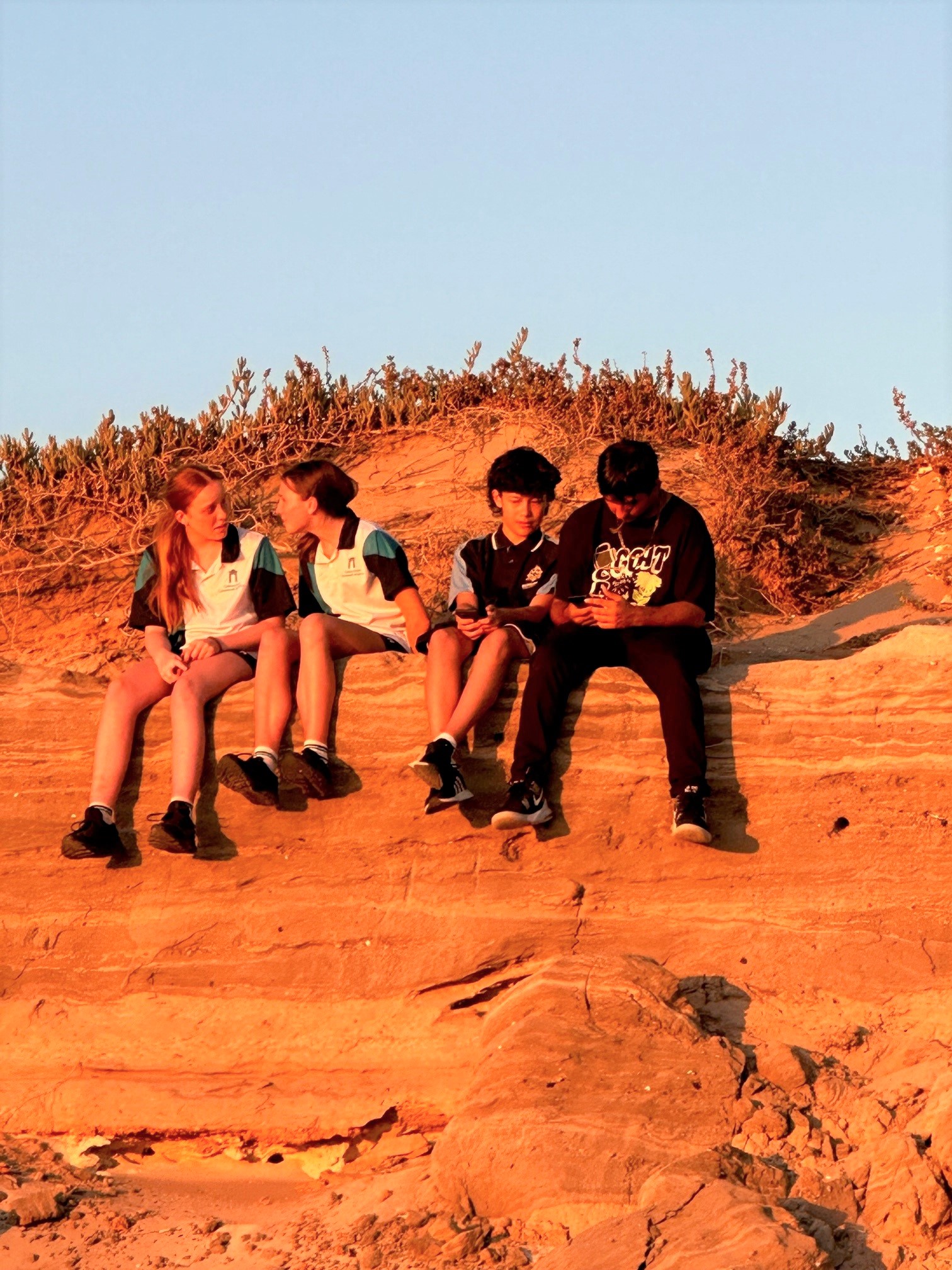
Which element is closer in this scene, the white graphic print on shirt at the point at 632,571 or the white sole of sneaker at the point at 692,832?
the white sole of sneaker at the point at 692,832

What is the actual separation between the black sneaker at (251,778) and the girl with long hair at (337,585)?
0.76 ft

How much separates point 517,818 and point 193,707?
1408mm

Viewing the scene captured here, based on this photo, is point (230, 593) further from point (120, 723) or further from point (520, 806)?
point (520, 806)

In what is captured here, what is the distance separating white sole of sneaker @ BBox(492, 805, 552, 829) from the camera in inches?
240

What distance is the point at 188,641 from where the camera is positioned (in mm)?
6934

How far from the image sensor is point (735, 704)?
21.3ft

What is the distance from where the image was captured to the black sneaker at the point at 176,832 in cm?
618

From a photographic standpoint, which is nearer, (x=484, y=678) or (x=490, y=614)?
(x=484, y=678)

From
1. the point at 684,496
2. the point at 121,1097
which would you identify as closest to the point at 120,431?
the point at 684,496

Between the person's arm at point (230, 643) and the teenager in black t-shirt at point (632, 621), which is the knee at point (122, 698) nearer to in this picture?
the person's arm at point (230, 643)

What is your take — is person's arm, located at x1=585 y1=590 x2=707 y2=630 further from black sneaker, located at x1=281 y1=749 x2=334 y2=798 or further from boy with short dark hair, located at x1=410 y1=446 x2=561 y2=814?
black sneaker, located at x1=281 y1=749 x2=334 y2=798

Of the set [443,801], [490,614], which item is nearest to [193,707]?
[443,801]

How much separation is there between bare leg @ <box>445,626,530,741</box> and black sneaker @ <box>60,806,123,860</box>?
4.65 feet

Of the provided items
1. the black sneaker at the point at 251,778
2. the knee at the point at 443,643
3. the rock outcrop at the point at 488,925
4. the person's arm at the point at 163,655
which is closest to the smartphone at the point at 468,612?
the knee at the point at 443,643
